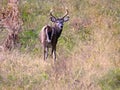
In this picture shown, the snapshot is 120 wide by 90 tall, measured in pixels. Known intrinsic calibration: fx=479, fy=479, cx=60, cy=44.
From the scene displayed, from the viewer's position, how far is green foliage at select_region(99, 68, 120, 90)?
8.95m

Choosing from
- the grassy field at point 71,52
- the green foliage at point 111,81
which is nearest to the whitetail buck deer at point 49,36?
the grassy field at point 71,52

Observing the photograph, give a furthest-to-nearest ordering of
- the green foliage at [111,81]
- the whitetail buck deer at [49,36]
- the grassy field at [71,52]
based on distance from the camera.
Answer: the whitetail buck deer at [49,36]
the grassy field at [71,52]
the green foliage at [111,81]

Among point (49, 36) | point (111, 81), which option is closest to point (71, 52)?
point (49, 36)

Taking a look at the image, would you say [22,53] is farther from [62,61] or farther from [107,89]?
[107,89]

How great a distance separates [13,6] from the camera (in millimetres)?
14328

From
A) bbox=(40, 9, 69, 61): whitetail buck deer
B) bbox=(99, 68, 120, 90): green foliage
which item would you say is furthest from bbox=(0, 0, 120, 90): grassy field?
bbox=(40, 9, 69, 61): whitetail buck deer

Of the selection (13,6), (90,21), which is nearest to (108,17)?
(90,21)

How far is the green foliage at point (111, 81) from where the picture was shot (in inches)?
352

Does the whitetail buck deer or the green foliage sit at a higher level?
the whitetail buck deer

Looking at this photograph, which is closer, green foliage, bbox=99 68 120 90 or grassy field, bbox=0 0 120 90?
green foliage, bbox=99 68 120 90

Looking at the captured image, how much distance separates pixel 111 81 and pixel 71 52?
3.34m

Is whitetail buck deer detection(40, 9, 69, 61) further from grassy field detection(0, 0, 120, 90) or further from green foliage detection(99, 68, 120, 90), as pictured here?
green foliage detection(99, 68, 120, 90)

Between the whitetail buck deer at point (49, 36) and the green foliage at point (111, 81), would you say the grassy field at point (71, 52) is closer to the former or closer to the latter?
the green foliage at point (111, 81)

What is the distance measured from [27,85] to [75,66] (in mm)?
1754
